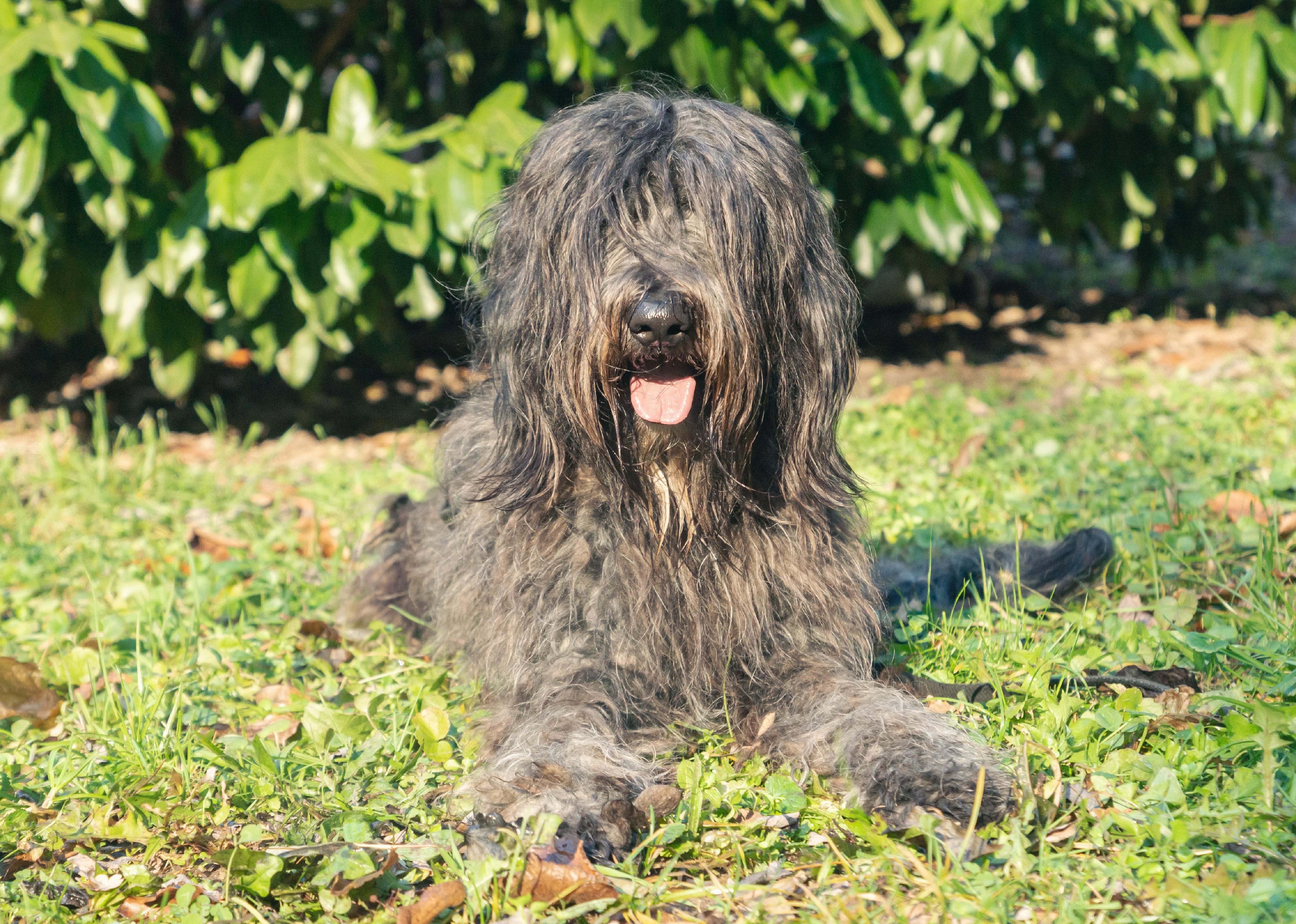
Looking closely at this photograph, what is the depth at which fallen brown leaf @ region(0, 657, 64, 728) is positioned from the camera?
321 cm

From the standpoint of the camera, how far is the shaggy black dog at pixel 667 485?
2.58 meters

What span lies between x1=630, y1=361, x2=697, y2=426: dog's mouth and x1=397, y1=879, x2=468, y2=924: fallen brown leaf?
3.55ft

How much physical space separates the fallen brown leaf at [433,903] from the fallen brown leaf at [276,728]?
3.10 ft

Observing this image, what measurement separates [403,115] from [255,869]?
14.9 ft

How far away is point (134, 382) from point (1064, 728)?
6.27 meters

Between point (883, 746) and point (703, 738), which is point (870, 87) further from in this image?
point (883, 746)

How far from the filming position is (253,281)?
204 inches

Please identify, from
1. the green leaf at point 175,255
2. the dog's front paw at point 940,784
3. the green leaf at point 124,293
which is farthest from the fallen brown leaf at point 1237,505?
the green leaf at point 124,293

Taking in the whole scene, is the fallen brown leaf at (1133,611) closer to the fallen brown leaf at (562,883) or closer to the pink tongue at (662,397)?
the pink tongue at (662,397)

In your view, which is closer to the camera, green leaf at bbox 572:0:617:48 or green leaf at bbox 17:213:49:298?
green leaf at bbox 572:0:617:48

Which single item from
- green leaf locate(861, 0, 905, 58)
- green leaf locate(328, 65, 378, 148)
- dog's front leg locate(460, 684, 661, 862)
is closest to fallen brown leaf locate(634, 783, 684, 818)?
dog's front leg locate(460, 684, 661, 862)

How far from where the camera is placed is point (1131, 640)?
10.2 ft

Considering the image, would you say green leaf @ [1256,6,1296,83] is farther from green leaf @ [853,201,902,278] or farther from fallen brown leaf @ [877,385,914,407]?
fallen brown leaf @ [877,385,914,407]

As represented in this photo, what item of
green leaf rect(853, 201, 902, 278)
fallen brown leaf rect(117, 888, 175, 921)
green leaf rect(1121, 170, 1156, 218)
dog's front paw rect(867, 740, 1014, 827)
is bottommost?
fallen brown leaf rect(117, 888, 175, 921)
